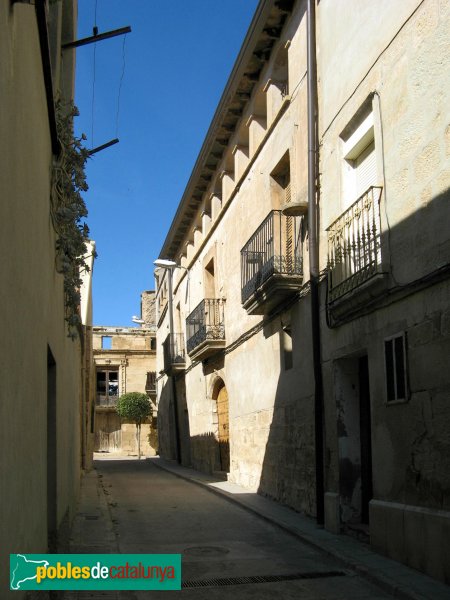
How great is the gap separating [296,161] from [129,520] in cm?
650

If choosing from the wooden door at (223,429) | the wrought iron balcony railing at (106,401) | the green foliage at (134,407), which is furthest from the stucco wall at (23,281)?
the wrought iron balcony railing at (106,401)

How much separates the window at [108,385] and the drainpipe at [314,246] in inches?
1317

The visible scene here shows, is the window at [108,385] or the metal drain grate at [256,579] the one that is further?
the window at [108,385]

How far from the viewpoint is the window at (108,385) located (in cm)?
4209

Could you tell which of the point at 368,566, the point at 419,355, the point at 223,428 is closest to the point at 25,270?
the point at 419,355

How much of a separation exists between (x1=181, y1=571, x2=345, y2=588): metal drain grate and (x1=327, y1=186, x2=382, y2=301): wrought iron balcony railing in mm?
A: 3271

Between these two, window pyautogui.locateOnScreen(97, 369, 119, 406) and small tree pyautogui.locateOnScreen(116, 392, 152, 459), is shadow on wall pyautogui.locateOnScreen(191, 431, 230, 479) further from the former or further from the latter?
window pyautogui.locateOnScreen(97, 369, 119, 406)

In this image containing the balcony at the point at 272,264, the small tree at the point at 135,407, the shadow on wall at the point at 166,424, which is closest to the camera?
the balcony at the point at 272,264

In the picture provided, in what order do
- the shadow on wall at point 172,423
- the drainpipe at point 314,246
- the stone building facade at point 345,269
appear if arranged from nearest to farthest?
the stone building facade at point 345,269, the drainpipe at point 314,246, the shadow on wall at point 172,423

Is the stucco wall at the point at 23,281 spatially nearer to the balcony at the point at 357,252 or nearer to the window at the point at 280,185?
the balcony at the point at 357,252

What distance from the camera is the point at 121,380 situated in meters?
42.4

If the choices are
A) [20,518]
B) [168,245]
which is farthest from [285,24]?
[168,245]

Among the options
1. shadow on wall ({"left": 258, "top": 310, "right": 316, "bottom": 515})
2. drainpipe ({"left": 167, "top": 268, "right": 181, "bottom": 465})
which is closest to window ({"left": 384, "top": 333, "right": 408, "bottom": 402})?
shadow on wall ({"left": 258, "top": 310, "right": 316, "bottom": 515})

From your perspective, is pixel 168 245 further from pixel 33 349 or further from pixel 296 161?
pixel 33 349
